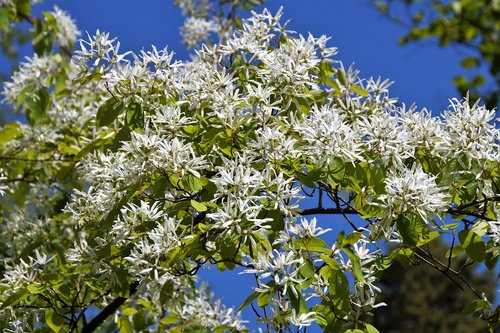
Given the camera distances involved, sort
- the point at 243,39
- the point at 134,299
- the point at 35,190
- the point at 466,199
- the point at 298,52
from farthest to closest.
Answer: the point at 35,190 → the point at 134,299 → the point at 243,39 → the point at 298,52 → the point at 466,199

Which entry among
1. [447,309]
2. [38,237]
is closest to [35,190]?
[38,237]

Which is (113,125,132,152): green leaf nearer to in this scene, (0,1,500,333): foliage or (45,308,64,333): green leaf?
(0,1,500,333): foliage

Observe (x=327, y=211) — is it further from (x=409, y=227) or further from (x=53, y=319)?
(x=53, y=319)

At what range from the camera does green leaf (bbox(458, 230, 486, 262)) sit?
2059 millimetres

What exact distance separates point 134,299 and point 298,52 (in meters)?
1.44

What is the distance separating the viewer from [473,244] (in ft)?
6.79

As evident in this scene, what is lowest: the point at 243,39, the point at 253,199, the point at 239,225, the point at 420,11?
the point at 239,225

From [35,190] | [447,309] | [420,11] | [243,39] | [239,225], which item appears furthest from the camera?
[447,309]

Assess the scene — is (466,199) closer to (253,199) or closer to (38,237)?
(253,199)

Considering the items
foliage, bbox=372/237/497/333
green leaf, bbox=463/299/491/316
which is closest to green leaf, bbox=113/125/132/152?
green leaf, bbox=463/299/491/316

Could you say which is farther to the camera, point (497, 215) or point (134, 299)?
point (134, 299)

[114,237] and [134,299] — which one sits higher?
[134,299]

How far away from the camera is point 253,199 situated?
1933 mm

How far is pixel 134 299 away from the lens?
3.13m
